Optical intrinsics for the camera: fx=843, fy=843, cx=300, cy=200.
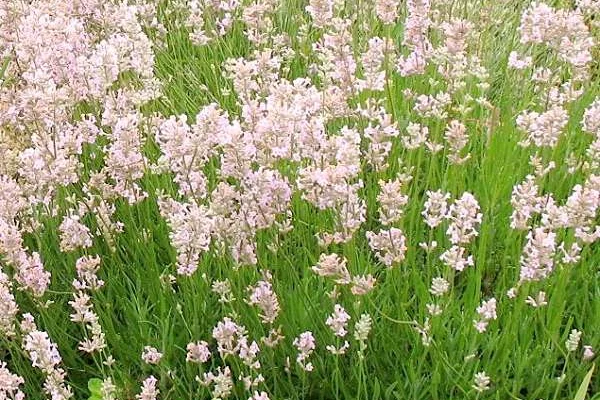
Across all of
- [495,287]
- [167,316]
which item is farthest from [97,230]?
[495,287]

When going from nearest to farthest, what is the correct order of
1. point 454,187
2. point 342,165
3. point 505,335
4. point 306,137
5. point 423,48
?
point 342,165 < point 306,137 < point 505,335 < point 454,187 < point 423,48

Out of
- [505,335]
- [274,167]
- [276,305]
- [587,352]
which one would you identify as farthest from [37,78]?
[587,352]

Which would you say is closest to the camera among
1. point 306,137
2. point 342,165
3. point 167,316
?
point 342,165

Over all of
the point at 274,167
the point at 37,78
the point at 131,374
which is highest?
the point at 37,78

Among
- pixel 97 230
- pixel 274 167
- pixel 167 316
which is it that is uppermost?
pixel 274 167

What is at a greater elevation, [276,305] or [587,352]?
[276,305]

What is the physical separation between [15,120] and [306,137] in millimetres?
1077

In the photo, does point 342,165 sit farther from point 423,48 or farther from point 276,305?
point 423,48

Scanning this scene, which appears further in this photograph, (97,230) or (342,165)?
(97,230)

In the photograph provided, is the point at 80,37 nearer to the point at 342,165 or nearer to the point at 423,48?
the point at 423,48

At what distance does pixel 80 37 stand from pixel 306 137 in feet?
3.55

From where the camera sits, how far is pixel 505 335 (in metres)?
2.12

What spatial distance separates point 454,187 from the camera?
8.22 feet

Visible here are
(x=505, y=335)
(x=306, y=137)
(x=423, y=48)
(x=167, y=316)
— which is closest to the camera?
(x=306, y=137)
